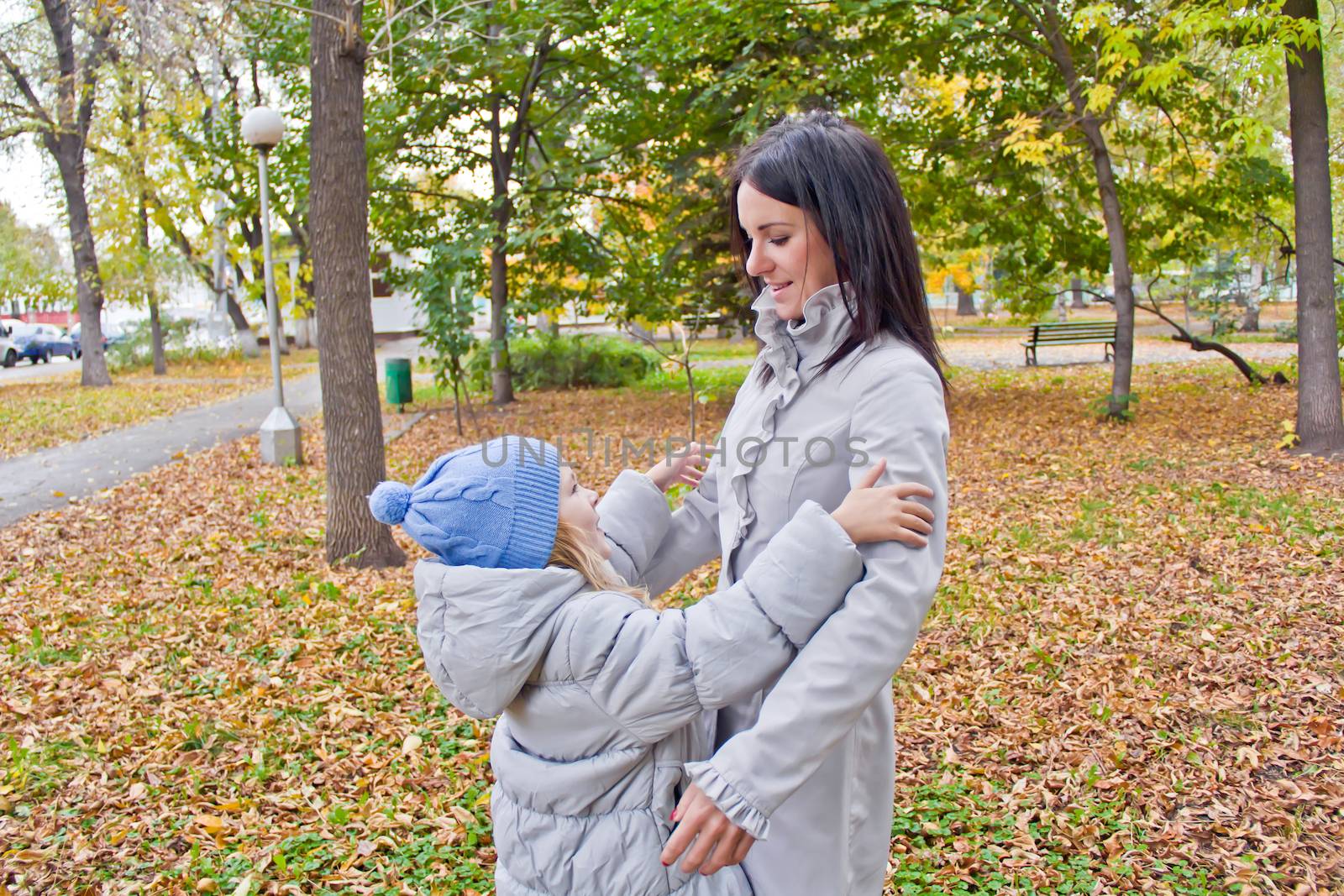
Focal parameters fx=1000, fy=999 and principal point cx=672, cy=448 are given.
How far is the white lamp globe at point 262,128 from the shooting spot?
10.6 metres

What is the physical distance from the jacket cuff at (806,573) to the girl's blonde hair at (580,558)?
32 centimetres

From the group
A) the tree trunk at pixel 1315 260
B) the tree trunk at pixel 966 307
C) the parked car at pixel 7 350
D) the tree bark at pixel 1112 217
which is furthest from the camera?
the tree trunk at pixel 966 307

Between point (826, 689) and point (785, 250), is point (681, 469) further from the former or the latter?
point (826, 689)

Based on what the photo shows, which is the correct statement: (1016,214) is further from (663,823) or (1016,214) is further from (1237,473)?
(663,823)

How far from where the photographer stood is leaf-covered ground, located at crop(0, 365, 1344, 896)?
3.43 meters

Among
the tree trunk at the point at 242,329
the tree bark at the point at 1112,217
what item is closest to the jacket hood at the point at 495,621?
the tree bark at the point at 1112,217

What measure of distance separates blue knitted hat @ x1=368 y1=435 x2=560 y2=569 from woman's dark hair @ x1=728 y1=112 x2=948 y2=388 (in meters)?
0.52

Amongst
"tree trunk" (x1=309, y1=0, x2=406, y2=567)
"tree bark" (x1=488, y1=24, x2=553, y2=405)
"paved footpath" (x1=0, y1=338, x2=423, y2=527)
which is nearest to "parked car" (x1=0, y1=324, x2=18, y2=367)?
"paved footpath" (x1=0, y1=338, x2=423, y2=527)

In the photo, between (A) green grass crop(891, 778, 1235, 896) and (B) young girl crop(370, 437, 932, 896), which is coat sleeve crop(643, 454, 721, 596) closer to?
(B) young girl crop(370, 437, 932, 896)

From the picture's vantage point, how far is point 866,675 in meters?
1.40

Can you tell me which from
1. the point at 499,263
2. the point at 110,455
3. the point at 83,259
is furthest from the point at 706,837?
the point at 83,259

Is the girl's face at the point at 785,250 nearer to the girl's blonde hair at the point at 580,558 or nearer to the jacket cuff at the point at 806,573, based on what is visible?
the jacket cuff at the point at 806,573

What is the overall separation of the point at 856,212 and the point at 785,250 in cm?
13

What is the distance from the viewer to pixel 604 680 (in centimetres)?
151
